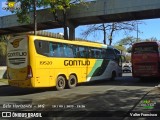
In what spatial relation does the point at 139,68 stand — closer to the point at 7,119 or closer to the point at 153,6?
the point at 153,6

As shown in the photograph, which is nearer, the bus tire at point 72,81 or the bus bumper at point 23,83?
the bus bumper at point 23,83

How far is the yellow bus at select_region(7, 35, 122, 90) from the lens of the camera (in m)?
17.1

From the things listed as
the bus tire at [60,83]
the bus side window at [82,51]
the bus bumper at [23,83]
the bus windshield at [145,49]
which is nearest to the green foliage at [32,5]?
the bus side window at [82,51]

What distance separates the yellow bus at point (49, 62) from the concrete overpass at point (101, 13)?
6.33 m

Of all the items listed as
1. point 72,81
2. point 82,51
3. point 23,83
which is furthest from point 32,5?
point 23,83

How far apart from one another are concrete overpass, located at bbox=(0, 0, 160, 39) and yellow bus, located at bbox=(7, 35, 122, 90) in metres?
6.33

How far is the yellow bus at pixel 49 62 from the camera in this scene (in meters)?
17.1

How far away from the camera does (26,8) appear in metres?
27.3

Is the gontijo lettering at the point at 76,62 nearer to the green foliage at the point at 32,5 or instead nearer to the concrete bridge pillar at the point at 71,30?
the green foliage at the point at 32,5

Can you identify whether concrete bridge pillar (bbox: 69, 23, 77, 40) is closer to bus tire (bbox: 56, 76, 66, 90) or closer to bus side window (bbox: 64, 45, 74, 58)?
bus side window (bbox: 64, 45, 74, 58)

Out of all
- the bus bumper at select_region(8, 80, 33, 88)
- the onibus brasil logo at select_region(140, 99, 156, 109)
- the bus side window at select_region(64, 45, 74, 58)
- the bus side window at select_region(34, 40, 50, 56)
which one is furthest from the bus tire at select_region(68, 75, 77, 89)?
the onibus brasil logo at select_region(140, 99, 156, 109)

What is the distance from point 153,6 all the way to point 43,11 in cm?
1108

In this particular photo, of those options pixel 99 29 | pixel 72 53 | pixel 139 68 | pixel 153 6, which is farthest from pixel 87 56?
pixel 99 29

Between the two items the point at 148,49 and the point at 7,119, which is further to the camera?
the point at 148,49
